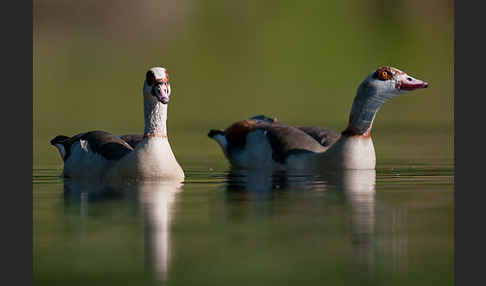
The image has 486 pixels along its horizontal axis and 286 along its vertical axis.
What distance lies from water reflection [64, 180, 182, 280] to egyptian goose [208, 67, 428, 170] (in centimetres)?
364

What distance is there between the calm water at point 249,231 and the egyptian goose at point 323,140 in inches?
43.6

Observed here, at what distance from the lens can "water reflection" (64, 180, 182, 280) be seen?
12.3 metres

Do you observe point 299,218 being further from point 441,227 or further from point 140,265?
point 140,265

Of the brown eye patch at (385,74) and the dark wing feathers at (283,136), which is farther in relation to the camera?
the dark wing feathers at (283,136)

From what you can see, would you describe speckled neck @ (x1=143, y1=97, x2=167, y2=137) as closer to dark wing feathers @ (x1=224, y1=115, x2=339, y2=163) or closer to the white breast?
the white breast

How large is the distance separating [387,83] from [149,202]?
6302 millimetres

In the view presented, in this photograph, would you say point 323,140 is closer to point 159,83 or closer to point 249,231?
point 159,83

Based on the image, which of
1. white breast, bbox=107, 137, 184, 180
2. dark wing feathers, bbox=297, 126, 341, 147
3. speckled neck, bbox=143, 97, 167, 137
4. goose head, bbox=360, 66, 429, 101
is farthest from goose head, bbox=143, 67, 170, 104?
dark wing feathers, bbox=297, 126, 341, 147

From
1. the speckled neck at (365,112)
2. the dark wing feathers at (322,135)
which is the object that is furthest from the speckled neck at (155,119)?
the dark wing feathers at (322,135)

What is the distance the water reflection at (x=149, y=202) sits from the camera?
12.3m

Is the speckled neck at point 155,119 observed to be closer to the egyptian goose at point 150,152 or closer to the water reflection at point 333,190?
the egyptian goose at point 150,152

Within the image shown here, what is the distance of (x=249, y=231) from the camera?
13.7 m

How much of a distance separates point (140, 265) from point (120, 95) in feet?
138

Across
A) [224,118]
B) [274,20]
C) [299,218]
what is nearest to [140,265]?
[299,218]
